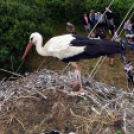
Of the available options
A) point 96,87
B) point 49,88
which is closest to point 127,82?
point 96,87

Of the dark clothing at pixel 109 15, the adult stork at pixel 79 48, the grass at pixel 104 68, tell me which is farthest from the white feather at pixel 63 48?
the dark clothing at pixel 109 15

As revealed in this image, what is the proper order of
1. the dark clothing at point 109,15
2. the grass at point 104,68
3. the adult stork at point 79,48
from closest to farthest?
the adult stork at point 79,48 < the grass at point 104,68 < the dark clothing at point 109,15

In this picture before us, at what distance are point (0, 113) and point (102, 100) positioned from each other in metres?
1.94

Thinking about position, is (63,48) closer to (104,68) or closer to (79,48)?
(79,48)

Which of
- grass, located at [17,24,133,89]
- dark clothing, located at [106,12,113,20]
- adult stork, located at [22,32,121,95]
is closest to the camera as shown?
adult stork, located at [22,32,121,95]

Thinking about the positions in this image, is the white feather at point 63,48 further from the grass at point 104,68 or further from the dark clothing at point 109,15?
the dark clothing at point 109,15

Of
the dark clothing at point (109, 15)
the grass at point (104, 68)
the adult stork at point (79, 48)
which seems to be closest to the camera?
the adult stork at point (79, 48)

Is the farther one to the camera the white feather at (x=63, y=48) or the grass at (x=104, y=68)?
the grass at (x=104, y=68)

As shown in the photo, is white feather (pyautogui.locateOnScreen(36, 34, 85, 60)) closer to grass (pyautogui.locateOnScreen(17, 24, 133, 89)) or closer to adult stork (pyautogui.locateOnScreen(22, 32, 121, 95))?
adult stork (pyautogui.locateOnScreen(22, 32, 121, 95))

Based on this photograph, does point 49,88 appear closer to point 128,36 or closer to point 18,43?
point 18,43

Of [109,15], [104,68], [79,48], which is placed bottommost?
[104,68]

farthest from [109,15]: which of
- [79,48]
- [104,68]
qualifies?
[79,48]

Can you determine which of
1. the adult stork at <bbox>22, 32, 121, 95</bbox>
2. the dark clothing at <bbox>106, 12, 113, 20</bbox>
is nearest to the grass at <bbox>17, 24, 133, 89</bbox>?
the dark clothing at <bbox>106, 12, 113, 20</bbox>

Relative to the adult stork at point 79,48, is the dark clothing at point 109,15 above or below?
above
